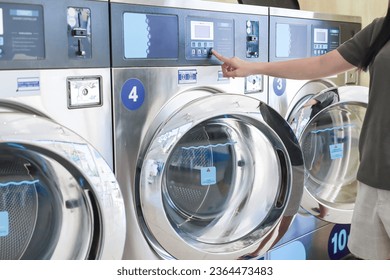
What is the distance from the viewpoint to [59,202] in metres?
1.29

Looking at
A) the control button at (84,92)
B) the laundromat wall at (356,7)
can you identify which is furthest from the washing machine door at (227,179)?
the laundromat wall at (356,7)

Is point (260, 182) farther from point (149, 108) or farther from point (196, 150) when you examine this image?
point (149, 108)

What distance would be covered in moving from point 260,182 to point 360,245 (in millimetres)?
400

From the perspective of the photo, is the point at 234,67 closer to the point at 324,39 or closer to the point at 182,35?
the point at 182,35

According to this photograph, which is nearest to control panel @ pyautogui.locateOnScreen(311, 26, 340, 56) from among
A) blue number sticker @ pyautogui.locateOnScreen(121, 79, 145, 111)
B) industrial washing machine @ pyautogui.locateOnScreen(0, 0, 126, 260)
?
blue number sticker @ pyautogui.locateOnScreen(121, 79, 145, 111)

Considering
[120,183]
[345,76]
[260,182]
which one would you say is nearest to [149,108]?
[120,183]

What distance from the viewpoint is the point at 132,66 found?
4.60 feet

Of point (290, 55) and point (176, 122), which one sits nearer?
point (176, 122)

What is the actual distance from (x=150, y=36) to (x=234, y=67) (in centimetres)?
32

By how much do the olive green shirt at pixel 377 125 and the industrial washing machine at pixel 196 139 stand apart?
31 cm

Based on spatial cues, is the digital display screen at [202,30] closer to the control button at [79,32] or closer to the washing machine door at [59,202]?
the control button at [79,32]

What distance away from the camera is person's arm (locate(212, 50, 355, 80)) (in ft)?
5.10

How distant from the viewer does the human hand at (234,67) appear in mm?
1642

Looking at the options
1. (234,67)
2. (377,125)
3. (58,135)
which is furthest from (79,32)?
(377,125)
